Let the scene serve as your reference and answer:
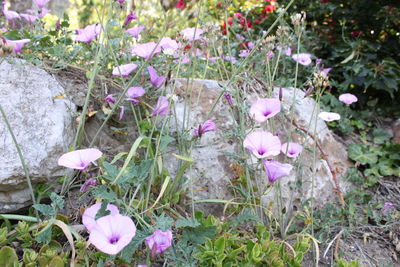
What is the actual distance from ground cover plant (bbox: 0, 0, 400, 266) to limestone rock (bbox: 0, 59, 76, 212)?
2.2 inches

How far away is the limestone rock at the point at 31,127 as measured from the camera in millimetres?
1475

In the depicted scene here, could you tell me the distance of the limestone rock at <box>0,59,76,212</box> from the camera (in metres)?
1.47

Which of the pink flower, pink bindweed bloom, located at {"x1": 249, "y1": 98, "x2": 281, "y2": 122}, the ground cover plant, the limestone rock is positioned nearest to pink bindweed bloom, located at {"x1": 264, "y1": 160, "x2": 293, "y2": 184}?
the ground cover plant

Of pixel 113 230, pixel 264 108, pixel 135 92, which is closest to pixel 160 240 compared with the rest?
pixel 113 230

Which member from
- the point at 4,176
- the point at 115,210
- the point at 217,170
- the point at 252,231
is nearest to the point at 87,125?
the point at 4,176

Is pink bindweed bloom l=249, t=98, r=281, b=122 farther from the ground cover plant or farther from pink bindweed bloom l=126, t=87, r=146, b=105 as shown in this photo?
pink bindweed bloom l=126, t=87, r=146, b=105

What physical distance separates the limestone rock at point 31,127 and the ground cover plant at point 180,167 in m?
0.06

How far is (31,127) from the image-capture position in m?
1.57

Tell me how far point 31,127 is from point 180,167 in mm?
612

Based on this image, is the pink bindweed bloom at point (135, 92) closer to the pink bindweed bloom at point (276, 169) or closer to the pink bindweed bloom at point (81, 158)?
the pink bindweed bloom at point (81, 158)

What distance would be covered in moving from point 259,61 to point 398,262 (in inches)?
53.4

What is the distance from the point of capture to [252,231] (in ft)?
5.35

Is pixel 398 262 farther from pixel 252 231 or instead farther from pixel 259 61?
pixel 259 61

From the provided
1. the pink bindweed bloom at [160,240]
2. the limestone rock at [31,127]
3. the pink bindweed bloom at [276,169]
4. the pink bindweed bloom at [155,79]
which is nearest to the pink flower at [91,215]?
the pink bindweed bloom at [160,240]
